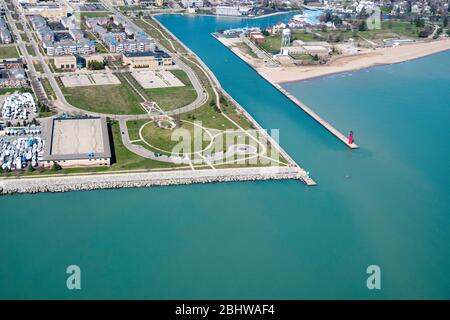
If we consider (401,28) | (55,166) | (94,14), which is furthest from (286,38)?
(55,166)

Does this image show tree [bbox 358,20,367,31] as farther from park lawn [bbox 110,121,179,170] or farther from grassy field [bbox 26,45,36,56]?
park lawn [bbox 110,121,179,170]

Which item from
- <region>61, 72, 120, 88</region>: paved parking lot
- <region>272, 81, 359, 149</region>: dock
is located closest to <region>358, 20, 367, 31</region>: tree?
<region>272, 81, 359, 149</region>: dock

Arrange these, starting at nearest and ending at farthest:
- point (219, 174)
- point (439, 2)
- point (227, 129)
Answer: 1. point (219, 174)
2. point (227, 129)
3. point (439, 2)

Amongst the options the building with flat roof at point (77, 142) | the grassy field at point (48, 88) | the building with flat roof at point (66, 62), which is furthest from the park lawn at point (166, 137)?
the building with flat roof at point (66, 62)

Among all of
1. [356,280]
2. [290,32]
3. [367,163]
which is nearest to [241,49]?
[290,32]

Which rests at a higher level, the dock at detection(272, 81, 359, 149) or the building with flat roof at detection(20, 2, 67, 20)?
the building with flat roof at detection(20, 2, 67, 20)

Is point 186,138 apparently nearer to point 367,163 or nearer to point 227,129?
point 227,129
